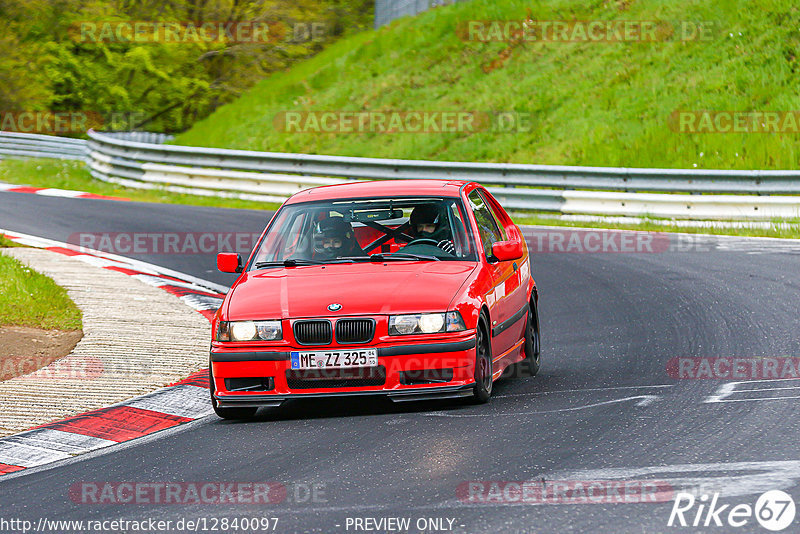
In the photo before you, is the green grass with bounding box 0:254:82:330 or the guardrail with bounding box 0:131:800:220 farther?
the guardrail with bounding box 0:131:800:220

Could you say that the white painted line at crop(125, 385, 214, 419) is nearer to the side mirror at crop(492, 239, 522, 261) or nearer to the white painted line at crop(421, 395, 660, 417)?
the white painted line at crop(421, 395, 660, 417)

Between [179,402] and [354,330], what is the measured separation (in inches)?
66.5

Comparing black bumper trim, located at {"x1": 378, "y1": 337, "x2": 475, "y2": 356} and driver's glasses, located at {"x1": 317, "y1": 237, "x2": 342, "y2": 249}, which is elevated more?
driver's glasses, located at {"x1": 317, "y1": 237, "x2": 342, "y2": 249}

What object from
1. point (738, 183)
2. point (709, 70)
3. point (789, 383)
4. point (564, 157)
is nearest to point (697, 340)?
point (789, 383)

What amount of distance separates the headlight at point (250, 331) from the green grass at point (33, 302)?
3.88 m

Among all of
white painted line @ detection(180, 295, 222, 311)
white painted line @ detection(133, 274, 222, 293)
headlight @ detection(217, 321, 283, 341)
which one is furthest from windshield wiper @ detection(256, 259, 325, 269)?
white painted line @ detection(133, 274, 222, 293)

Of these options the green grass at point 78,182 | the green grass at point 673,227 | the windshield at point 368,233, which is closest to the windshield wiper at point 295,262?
the windshield at point 368,233

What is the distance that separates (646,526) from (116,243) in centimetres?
1345

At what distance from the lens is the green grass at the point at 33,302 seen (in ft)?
34.8

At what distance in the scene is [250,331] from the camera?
707cm

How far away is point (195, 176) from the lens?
25.0 m

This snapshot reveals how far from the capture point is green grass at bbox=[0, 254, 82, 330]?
10.6 meters

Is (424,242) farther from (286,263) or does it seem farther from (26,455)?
(26,455)

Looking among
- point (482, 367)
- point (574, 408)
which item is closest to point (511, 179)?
point (482, 367)
